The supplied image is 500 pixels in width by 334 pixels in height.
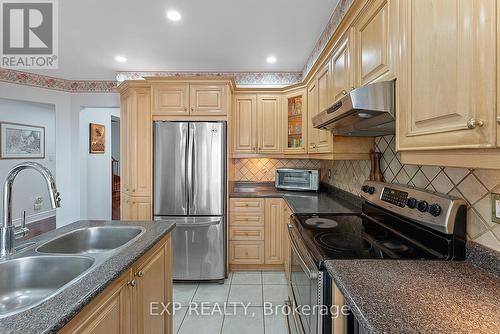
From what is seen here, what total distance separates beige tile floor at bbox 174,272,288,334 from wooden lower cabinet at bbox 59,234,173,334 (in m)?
0.51

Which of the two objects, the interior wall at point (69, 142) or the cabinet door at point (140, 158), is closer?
the cabinet door at point (140, 158)

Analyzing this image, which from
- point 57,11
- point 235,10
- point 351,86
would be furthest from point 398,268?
point 57,11

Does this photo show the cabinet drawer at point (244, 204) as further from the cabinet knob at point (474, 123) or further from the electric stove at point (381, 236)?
the cabinet knob at point (474, 123)

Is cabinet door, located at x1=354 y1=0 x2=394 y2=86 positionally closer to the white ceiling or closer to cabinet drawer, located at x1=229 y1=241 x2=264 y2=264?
the white ceiling

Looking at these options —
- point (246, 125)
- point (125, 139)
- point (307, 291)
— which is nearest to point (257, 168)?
point (246, 125)

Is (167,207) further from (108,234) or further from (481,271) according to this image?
(481,271)

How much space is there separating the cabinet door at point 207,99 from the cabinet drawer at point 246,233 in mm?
1377

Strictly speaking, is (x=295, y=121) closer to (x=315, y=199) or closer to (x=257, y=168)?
(x=257, y=168)

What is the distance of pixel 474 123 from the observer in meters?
0.68

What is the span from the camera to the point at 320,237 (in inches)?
56.7

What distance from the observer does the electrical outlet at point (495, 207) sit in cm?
95

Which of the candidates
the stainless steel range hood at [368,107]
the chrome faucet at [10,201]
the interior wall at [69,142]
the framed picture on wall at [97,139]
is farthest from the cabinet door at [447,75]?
the framed picture on wall at [97,139]

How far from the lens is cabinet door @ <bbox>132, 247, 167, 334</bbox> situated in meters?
1.21

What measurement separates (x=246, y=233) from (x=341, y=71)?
6.66 feet
